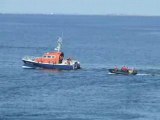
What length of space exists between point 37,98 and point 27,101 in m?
3.18

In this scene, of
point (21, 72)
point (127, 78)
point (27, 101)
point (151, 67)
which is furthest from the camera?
point (151, 67)

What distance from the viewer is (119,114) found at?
329 ft

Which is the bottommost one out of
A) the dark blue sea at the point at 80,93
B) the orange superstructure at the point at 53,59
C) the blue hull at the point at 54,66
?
the dark blue sea at the point at 80,93

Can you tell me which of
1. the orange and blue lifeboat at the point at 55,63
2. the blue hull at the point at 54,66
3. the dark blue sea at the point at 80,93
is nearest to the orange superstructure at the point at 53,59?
the orange and blue lifeboat at the point at 55,63

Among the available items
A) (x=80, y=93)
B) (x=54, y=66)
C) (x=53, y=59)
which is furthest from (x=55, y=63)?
(x=80, y=93)

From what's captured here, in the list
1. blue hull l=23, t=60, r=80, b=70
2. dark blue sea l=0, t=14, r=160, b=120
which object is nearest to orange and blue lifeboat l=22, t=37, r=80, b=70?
blue hull l=23, t=60, r=80, b=70

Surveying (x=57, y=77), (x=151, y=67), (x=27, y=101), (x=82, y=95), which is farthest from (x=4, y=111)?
(x=151, y=67)

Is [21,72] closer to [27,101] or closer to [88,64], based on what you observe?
[88,64]

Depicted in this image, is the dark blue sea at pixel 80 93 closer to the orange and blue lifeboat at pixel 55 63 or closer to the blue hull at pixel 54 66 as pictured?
the blue hull at pixel 54 66

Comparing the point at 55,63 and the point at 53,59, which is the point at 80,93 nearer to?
the point at 55,63

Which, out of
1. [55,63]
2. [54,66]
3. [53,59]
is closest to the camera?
[54,66]

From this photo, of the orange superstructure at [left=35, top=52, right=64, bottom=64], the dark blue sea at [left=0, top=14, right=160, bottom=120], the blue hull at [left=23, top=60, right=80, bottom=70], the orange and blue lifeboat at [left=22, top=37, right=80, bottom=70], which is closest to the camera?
the dark blue sea at [left=0, top=14, right=160, bottom=120]

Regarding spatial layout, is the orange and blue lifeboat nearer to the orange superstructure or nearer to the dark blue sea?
the orange superstructure

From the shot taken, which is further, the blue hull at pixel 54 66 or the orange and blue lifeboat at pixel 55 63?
the orange and blue lifeboat at pixel 55 63
